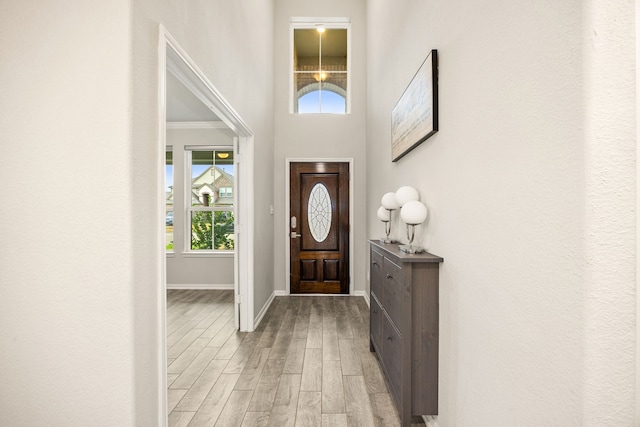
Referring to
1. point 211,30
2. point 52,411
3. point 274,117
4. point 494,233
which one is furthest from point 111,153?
point 274,117

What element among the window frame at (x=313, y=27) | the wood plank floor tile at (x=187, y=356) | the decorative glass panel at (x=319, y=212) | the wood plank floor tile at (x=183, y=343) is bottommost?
the wood plank floor tile at (x=183, y=343)

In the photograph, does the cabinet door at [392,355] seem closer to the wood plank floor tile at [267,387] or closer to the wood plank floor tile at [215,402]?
the wood plank floor tile at [267,387]

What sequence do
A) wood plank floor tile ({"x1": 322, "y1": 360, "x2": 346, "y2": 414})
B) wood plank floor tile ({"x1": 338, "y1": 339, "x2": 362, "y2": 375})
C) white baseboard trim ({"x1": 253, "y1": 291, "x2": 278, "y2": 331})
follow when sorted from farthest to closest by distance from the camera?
white baseboard trim ({"x1": 253, "y1": 291, "x2": 278, "y2": 331}) → wood plank floor tile ({"x1": 338, "y1": 339, "x2": 362, "y2": 375}) → wood plank floor tile ({"x1": 322, "y1": 360, "x2": 346, "y2": 414})

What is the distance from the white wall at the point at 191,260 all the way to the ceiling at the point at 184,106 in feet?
0.89

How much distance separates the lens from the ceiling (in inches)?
152

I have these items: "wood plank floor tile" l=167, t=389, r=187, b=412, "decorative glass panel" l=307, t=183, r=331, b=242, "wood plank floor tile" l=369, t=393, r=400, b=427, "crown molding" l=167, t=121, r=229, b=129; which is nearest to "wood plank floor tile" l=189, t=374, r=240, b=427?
"wood plank floor tile" l=167, t=389, r=187, b=412

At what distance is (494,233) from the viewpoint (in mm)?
1235

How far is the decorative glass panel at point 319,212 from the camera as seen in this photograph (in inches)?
196

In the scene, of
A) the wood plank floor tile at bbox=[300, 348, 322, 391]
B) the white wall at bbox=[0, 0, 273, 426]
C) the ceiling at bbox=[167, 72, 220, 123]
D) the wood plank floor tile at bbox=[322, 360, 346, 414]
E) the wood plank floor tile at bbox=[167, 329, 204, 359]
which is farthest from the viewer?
the ceiling at bbox=[167, 72, 220, 123]

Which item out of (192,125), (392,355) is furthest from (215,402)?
(192,125)

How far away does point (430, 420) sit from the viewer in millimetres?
1892

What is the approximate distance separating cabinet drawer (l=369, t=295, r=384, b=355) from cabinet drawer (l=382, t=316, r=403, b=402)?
0.42 feet

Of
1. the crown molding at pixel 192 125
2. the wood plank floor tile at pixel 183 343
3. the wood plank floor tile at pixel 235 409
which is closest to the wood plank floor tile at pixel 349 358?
the wood plank floor tile at pixel 235 409

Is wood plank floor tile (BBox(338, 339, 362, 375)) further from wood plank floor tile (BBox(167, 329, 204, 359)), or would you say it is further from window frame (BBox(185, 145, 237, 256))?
window frame (BBox(185, 145, 237, 256))
